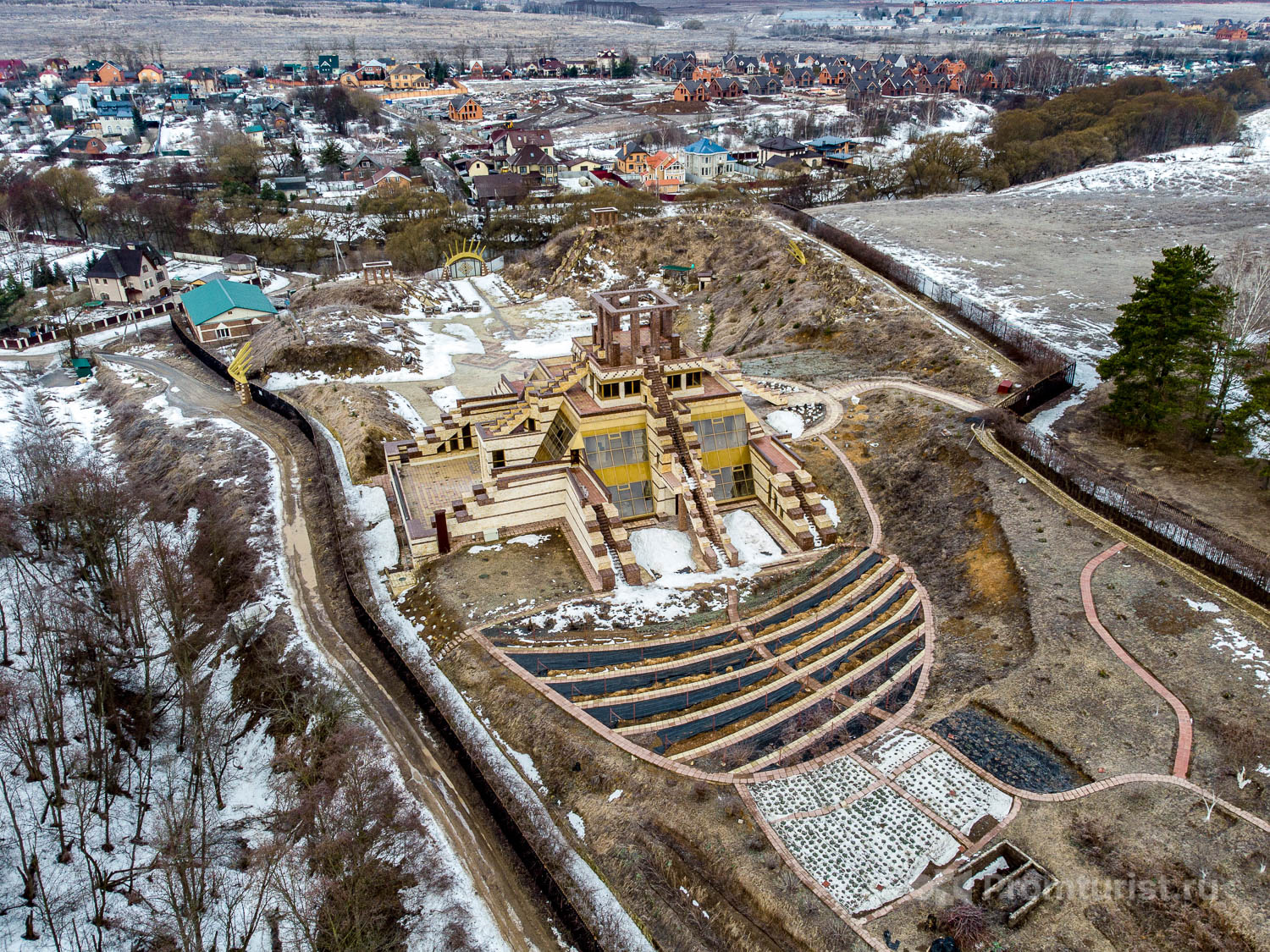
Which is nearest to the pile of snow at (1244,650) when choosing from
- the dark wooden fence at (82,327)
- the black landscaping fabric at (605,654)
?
the black landscaping fabric at (605,654)

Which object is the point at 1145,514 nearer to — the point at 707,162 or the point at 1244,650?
the point at 1244,650

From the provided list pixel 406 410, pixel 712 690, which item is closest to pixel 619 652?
pixel 712 690

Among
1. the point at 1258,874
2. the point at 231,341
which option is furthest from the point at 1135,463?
the point at 231,341

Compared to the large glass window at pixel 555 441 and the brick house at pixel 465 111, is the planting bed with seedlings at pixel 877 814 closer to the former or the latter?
the large glass window at pixel 555 441

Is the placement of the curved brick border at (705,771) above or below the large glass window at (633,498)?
below

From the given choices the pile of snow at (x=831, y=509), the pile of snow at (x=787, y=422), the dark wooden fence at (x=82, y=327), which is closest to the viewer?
the pile of snow at (x=831, y=509)

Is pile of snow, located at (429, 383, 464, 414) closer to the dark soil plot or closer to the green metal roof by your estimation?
the green metal roof
